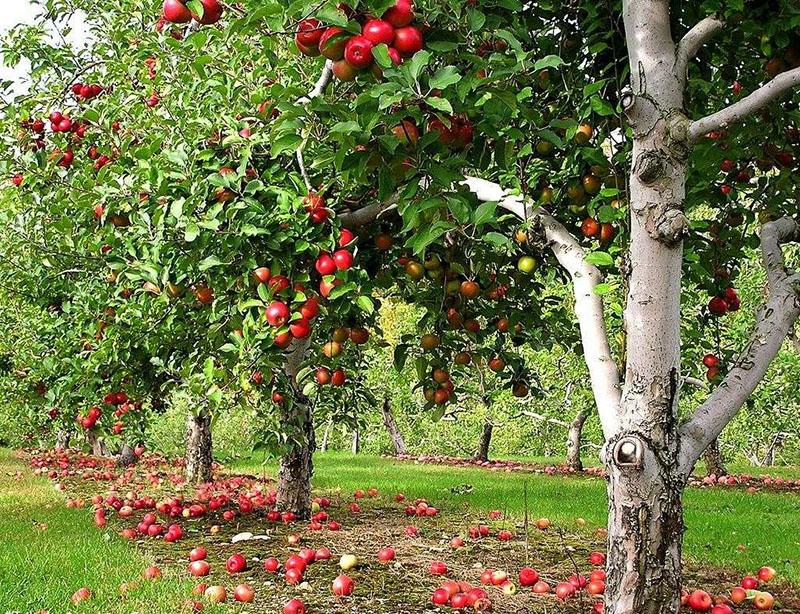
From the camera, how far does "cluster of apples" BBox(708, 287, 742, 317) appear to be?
451cm

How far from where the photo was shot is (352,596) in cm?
438

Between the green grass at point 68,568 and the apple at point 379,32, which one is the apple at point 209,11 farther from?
the green grass at point 68,568

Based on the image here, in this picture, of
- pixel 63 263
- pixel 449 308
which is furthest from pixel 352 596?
pixel 63 263

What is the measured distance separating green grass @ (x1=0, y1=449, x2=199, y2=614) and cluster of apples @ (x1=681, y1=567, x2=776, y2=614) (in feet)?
9.60

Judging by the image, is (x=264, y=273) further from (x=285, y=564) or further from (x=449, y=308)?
(x=285, y=564)

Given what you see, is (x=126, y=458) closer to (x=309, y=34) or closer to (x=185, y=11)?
(x=185, y=11)

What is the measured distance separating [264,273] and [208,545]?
3442mm

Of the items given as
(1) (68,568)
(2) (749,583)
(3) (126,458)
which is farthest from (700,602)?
(3) (126,458)

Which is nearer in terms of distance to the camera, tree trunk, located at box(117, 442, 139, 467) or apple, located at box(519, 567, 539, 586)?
apple, located at box(519, 567, 539, 586)

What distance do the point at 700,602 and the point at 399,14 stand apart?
139 inches

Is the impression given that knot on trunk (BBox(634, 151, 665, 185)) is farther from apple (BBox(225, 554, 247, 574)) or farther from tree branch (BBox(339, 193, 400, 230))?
apple (BBox(225, 554, 247, 574))

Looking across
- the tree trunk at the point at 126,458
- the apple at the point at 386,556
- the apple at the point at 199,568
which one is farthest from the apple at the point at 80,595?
the tree trunk at the point at 126,458

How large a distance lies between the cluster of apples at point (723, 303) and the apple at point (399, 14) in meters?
3.19

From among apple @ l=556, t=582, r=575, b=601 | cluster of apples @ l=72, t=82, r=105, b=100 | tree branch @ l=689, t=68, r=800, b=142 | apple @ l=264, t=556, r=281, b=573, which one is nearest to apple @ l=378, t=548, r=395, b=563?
apple @ l=264, t=556, r=281, b=573
